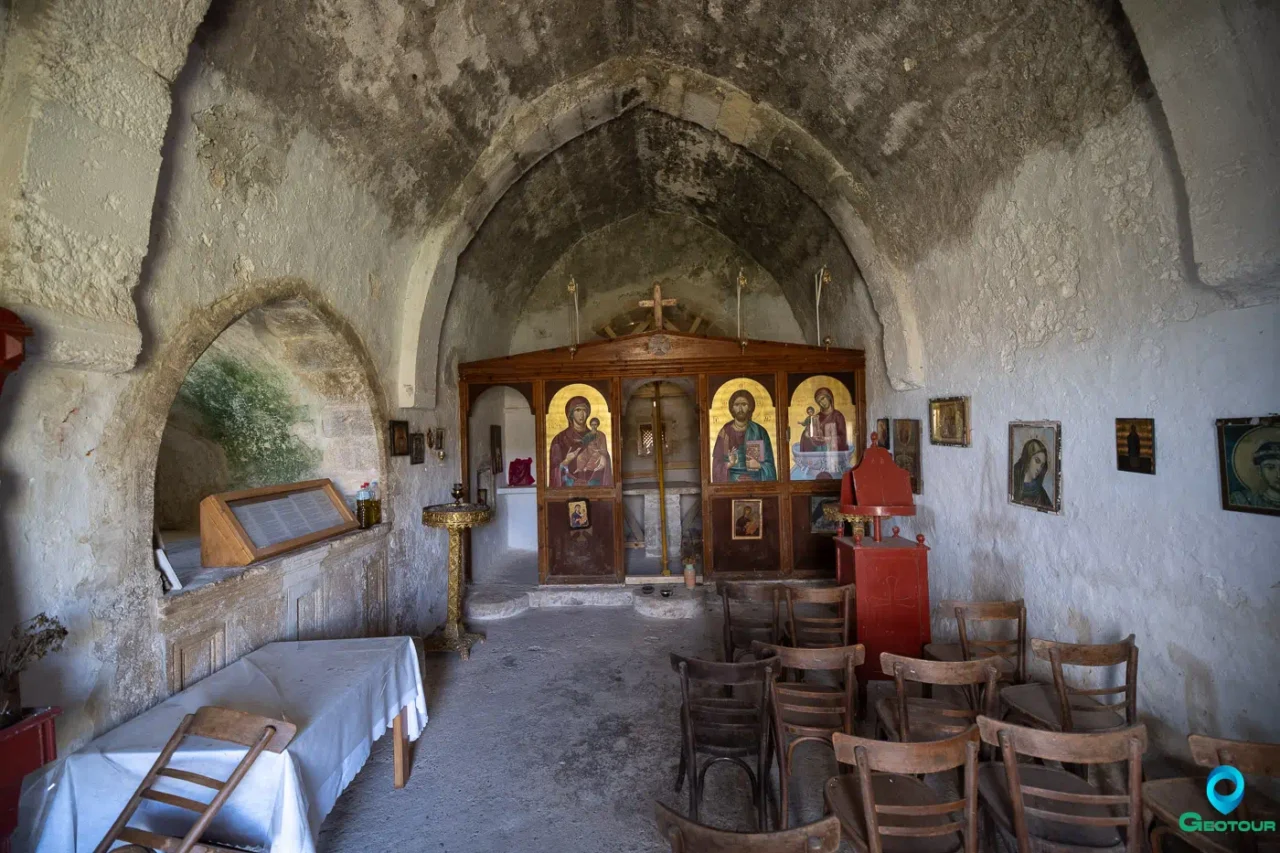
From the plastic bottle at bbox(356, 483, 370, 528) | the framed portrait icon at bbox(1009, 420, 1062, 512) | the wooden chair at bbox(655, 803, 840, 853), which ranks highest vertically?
the framed portrait icon at bbox(1009, 420, 1062, 512)

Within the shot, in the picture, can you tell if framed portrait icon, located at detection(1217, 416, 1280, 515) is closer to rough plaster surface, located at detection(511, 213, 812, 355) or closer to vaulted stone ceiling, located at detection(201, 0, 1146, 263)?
vaulted stone ceiling, located at detection(201, 0, 1146, 263)

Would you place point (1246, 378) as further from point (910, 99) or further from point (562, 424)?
point (562, 424)

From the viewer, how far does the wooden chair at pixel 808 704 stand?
272cm

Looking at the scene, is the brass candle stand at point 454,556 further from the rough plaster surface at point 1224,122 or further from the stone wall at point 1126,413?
the rough plaster surface at point 1224,122

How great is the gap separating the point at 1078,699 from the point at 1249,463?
1366 mm

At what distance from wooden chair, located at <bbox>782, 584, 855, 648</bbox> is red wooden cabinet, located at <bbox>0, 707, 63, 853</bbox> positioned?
3.32 metres

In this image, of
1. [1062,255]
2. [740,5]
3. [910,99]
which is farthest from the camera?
[740,5]

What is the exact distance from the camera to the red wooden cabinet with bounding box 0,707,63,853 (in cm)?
180

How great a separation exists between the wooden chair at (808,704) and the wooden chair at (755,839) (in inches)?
44.6

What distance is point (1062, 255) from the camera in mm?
3410

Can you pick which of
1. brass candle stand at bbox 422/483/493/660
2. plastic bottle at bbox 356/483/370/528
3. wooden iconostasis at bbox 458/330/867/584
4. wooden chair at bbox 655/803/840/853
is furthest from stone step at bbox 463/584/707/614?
wooden chair at bbox 655/803/840/853

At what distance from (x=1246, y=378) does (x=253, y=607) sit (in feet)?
16.4

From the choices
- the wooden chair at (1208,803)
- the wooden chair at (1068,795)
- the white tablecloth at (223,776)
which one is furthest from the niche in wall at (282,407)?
the wooden chair at (1208,803)

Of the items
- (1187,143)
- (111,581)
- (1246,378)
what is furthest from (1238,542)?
(111,581)
